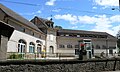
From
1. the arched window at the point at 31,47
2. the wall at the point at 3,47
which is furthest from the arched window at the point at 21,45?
the wall at the point at 3,47

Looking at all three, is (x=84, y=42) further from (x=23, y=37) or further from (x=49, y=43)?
(x=49, y=43)

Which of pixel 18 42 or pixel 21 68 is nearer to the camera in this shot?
pixel 21 68

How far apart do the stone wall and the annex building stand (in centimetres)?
224

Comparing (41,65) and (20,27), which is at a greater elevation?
(20,27)

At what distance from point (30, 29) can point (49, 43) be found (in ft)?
65.4

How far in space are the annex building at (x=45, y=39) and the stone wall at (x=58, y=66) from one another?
2.24 m

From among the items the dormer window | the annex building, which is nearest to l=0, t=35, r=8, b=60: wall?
the annex building

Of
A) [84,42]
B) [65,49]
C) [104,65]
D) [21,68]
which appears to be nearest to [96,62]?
[104,65]

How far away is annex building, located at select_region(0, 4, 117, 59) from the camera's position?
32675mm

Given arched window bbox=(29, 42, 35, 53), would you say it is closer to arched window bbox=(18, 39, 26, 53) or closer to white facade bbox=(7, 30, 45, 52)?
white facade bbox=(7, 30, 45, 52)

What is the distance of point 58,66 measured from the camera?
64.7ft

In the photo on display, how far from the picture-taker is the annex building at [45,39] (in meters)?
32.7

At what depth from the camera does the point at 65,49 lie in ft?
233

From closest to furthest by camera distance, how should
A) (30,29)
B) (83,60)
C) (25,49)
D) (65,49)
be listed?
(83,60) < (25,49) < (30,29) < (65,49)
